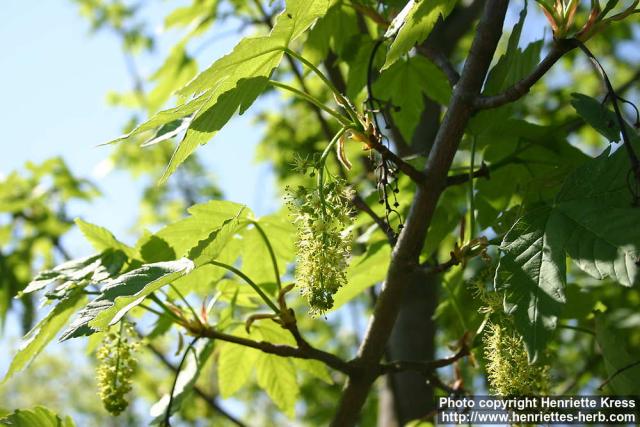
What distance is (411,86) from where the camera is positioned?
198 cm

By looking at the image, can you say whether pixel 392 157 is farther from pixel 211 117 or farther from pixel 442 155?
pixel 211 117

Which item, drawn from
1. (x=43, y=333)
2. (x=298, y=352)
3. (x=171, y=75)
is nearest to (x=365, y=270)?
(x=298, y=352)

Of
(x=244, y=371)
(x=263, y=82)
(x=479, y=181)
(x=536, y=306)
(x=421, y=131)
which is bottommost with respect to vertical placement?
(x=536, y=306)

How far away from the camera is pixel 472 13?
344cm

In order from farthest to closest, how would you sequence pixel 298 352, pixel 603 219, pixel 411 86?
pixel 411 86, pixel 298 352, pixel 603 219

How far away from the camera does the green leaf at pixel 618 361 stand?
5.06 ft

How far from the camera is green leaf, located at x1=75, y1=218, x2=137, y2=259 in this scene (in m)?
1.70

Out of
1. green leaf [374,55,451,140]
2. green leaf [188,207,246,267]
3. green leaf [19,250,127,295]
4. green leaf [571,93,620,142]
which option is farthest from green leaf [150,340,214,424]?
green leaf [571,93,620,142]

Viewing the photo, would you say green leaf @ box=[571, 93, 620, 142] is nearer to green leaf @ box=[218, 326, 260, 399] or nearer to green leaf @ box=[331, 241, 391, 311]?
green leaf @ box=[331, 241, 391, 311]

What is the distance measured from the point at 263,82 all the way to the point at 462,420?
1.14 m

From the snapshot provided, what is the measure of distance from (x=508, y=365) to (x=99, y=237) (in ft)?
3.47

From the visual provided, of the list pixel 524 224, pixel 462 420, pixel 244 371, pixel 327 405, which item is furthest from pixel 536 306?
pixel 327 405

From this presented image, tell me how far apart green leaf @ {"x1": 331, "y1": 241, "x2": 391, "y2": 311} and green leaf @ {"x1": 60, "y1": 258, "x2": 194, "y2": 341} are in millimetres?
702

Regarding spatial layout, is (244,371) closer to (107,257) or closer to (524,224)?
(107,257)
